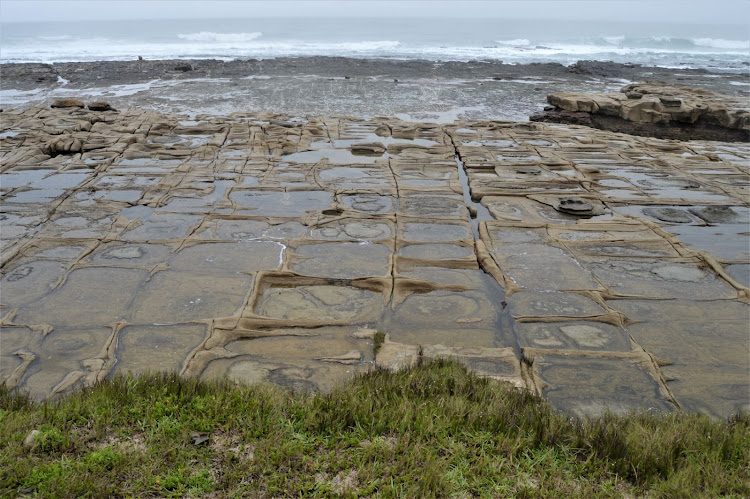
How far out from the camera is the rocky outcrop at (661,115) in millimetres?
16562

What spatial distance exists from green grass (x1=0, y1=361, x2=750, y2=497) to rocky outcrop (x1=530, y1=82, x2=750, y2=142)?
49.5 ft

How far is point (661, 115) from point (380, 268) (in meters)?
13.9

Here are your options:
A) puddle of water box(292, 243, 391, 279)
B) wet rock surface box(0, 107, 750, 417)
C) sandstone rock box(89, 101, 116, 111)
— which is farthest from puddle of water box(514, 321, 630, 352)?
sandstone rock box(89, 101, 116, 111)

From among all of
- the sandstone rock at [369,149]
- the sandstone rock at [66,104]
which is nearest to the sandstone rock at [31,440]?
the sandstone rock at [369,149]

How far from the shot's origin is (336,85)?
26.3 meters

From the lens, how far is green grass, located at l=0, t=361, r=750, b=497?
321cm

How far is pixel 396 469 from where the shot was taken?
3.34 metres

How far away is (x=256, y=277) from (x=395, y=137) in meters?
8.82

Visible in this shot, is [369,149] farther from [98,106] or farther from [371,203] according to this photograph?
[98,106]

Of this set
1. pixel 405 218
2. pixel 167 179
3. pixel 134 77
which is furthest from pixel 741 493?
pixel 134 77

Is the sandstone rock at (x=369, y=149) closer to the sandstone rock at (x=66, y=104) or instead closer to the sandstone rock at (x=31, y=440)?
the sandstone rock at (x=31, y=440)

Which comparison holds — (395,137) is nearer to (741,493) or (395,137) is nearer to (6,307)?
(6,307)

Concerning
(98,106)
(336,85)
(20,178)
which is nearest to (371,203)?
(20,178)

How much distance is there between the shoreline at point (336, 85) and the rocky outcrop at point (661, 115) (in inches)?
85.6
